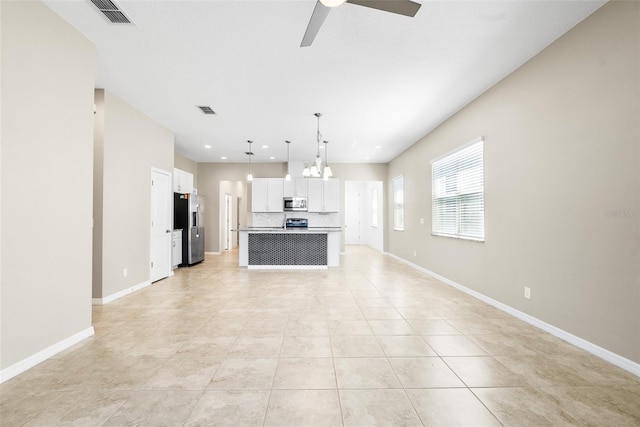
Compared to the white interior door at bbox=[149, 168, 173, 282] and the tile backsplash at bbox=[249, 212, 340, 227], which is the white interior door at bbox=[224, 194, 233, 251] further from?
the white interior door at bbox=[149, 168, 173, 282]

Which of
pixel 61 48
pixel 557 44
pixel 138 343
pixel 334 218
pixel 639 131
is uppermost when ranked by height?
pixel 557 44

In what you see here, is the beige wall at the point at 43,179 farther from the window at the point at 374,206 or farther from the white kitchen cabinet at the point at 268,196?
the window at the point at 374,206

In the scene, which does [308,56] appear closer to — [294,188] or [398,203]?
[294,188]

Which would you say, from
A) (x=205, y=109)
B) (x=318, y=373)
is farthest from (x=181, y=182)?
(x=318, y=373)

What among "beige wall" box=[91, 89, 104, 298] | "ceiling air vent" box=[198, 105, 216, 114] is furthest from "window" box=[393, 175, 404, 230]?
"beige wall" box=[91, 89, 104, 298]

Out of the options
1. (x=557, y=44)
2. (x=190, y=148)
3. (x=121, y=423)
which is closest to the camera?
(x=121, y=423)

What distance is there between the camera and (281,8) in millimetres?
2473

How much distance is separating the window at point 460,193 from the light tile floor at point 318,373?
4.38 ft

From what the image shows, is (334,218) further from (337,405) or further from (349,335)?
(337,405)

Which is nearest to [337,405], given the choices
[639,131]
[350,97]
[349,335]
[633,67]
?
[349,335]

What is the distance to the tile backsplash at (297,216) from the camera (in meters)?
8.79

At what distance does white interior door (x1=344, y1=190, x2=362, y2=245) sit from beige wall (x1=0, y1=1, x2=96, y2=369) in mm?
10366

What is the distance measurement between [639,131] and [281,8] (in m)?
2.87

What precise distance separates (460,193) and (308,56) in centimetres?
318
